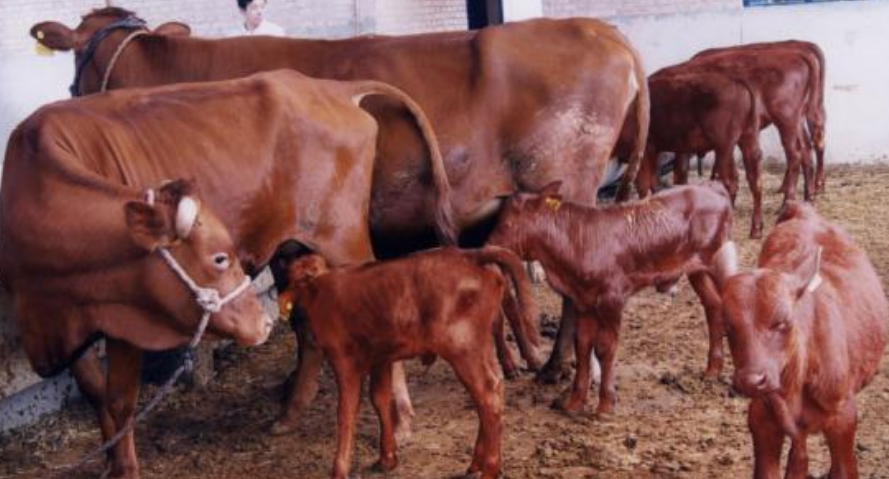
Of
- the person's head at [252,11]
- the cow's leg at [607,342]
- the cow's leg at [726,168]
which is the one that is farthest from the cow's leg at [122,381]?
the cow's leg at [726,168]

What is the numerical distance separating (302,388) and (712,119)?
17.3 ft

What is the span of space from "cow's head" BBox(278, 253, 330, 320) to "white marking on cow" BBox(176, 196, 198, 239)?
750 millimetres

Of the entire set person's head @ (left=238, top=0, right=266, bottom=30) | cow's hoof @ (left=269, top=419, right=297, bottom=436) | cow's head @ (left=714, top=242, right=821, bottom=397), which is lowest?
cow's hoof @ (left=269, top=419, right=297, bottom=436)

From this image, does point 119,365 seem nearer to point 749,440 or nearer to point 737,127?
point 749,440

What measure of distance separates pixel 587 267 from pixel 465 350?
45.1 inches

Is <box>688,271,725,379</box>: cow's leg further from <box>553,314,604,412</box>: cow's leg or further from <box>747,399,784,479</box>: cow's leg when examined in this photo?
<box>747,399,784,479</box>: cow's leg

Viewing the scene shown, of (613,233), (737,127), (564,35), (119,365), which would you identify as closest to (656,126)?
(737,127)

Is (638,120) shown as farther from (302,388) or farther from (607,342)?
(302,388)

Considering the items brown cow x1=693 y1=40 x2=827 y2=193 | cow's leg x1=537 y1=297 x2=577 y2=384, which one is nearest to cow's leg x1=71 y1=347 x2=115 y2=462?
cow's leg x1=537 y1=297 x2=577 y2=384

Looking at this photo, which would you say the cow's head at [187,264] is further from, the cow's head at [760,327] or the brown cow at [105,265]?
the cow's head at [760,327]

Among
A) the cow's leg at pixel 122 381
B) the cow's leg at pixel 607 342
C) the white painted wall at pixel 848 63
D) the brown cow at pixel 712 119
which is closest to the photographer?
the cow's leg at pixel 122 381

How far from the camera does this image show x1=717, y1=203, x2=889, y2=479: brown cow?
4070 mm

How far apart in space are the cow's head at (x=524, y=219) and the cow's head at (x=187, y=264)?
1.49 m

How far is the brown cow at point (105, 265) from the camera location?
4918 mm
